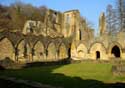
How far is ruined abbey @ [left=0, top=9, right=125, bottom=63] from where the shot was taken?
118 ft

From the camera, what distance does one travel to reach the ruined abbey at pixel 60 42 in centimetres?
3600

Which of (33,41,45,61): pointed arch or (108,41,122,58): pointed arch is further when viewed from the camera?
(108,41,122,58): pointed arch

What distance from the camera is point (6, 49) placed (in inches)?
1374

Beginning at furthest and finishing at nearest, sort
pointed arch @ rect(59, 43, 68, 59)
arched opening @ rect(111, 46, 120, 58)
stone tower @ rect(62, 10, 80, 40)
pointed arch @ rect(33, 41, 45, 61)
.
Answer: stone tower @ rect(62, 10, 80, 40) < pointed arch @ rect(59, 43, 68, 59) < arched opening @ rect(111, 46, 120, 58) < pointed arch @ rect(33, 41, 45, 61)

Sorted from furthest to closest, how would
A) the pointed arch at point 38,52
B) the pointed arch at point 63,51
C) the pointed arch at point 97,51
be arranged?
the pointed arch at point 63,51 < the pointed arch at point 97,51 < the pointed arch at point 38,52

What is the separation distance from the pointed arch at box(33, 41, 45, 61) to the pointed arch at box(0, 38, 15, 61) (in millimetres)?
3917

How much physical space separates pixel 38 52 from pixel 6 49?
5481mm

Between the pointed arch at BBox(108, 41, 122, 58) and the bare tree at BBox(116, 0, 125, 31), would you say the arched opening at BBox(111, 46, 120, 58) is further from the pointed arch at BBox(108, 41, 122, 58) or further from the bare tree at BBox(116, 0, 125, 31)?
the bare tree at BBox(116, 0, 125, 31)

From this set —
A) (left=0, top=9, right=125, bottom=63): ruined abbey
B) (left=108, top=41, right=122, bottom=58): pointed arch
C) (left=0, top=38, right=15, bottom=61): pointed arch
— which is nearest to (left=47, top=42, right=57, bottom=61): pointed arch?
(left=0, top=9, right=125, bottom=63): ruined abbey

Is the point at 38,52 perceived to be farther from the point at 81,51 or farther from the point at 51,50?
the point at 81,51

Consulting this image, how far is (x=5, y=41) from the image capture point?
115ft

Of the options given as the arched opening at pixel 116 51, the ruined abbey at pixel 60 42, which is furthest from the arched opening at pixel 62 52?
the arched opening at pixel 116 51

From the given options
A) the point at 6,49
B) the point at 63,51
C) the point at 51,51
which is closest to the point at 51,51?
the point at 51,51

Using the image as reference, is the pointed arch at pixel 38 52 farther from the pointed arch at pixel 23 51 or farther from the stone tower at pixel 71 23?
the stone tower at pixel 71 23
